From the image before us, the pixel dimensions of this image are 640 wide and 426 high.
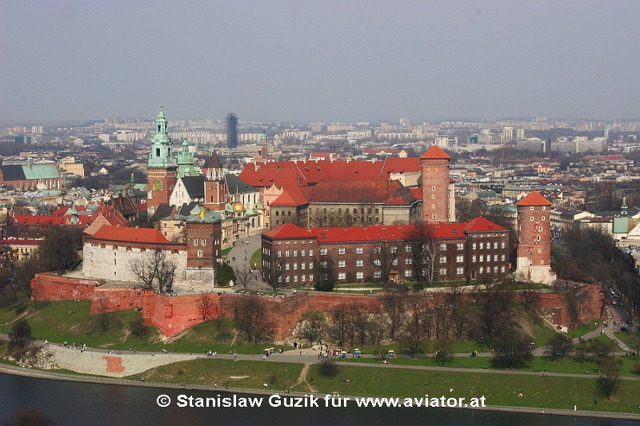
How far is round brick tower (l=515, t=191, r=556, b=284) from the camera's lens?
69.5m

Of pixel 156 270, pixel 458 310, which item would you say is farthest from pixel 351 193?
pixel 458 310

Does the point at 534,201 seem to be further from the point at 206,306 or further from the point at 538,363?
the point at 206,306

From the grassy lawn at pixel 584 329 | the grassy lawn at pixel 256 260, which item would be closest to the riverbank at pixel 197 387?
the grassy lawn at pixel 584 329

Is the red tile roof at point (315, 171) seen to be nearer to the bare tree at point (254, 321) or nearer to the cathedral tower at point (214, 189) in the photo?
the cathedral tower at point (214, 189)

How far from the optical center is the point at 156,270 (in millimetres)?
65750

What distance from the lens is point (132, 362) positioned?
59125 millimetres

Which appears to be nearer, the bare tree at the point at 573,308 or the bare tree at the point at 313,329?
the bare tree at the point at 313,329

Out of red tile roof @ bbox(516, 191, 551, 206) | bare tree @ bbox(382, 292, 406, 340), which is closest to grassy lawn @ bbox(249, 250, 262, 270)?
bare tree @ bbox(382, 292, 406, 340)

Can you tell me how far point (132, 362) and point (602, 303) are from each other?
30632 millimetres

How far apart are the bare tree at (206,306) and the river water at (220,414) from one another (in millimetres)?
7805

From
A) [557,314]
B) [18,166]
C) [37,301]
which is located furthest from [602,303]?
[18,166]

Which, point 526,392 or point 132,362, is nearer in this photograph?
point 526,392

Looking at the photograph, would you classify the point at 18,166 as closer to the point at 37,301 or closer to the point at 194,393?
the point at 37,301

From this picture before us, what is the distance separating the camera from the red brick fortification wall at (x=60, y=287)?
225ft
